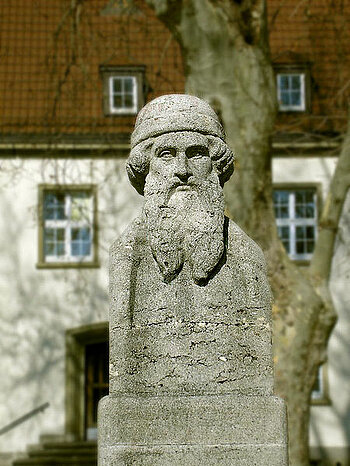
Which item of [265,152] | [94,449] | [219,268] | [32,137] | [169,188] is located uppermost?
[32,137]

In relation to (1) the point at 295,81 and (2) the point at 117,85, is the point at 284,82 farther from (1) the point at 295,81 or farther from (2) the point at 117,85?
(2) the point at 117,85

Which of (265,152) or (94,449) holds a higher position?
(265,152)

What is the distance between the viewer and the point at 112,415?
447cm

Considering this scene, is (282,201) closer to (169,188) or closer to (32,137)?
(32,137)

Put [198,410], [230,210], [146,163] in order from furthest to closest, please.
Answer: [230,210] → [146,163] → [198,410]

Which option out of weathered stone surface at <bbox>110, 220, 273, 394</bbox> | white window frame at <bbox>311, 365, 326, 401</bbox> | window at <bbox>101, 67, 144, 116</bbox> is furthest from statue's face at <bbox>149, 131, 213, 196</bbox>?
window at <bbox>101, 67, 144, 116</bbox>

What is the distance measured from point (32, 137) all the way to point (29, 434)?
21.0 feet

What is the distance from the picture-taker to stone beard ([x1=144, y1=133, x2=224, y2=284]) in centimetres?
458

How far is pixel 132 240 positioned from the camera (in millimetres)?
4684

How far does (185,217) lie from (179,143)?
37 cm

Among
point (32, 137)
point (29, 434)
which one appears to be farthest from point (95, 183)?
point (29, 434)

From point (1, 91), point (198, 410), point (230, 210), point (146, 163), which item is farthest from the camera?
point (1, 91)

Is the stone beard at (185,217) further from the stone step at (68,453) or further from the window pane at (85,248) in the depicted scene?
the window pane at (85,248)

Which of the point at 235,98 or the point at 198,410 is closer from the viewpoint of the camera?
the point at 198,410
